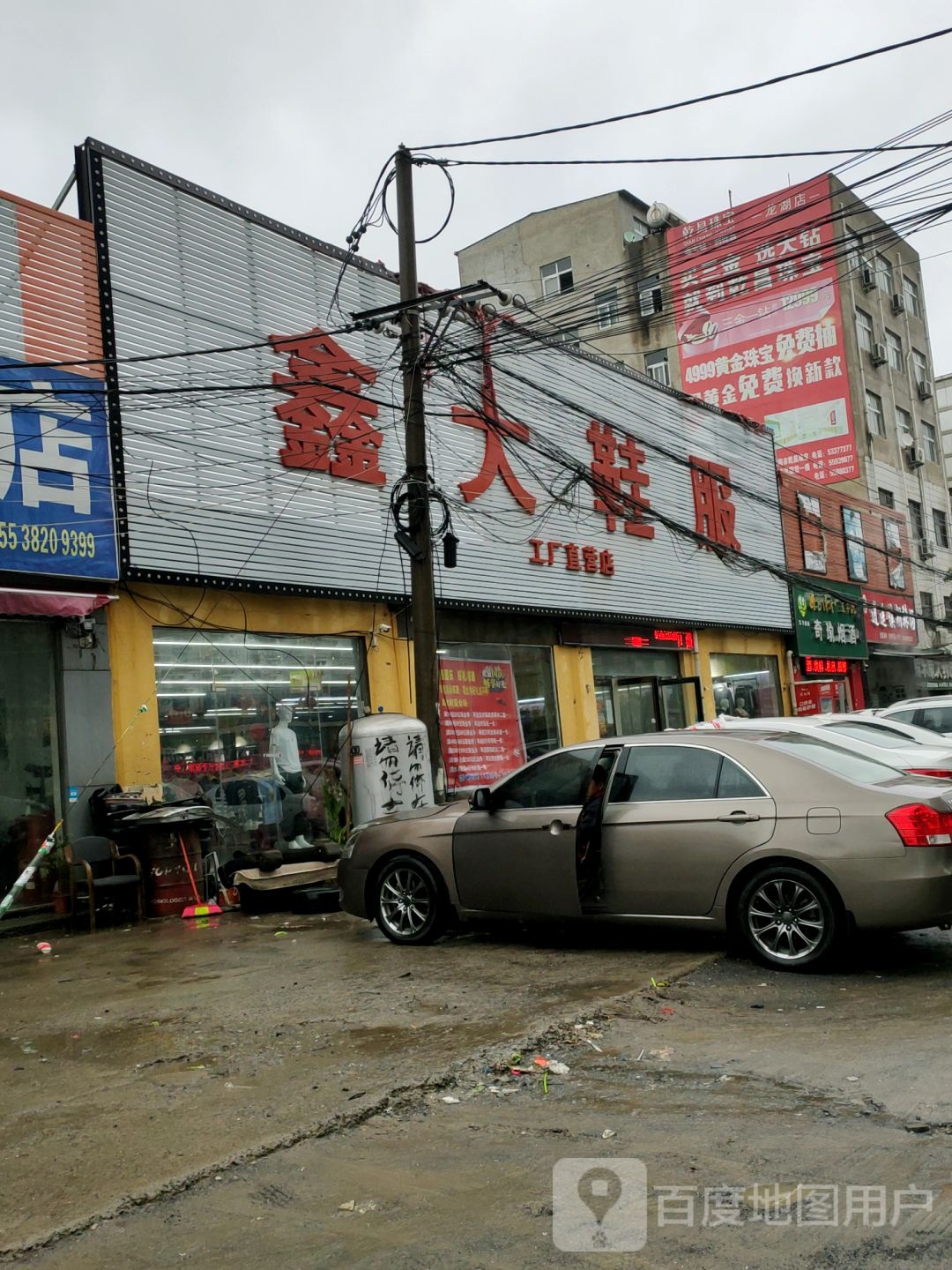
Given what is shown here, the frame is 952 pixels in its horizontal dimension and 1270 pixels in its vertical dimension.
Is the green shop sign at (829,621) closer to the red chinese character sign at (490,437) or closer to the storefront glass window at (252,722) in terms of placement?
the red chinese character sign at (490,437)

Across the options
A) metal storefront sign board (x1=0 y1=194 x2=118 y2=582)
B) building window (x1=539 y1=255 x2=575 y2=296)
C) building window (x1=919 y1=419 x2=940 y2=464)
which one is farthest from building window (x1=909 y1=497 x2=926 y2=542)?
metal storefront sign board (x1=0 y1=194 x2=118 y2=582)

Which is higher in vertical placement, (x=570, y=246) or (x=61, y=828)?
(x=570, y=246)

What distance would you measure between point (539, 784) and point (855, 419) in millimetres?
31466

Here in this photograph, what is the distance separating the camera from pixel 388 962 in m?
8.24

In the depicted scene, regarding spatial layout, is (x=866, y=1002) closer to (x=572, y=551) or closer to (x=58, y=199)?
(x=58, y=199)

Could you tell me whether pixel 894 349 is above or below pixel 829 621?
above

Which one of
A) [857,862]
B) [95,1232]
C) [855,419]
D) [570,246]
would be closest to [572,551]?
[857,862]

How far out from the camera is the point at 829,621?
28531 millimetres

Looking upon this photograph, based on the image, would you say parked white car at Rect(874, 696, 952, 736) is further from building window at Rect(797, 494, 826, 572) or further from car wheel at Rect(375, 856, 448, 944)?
building window at Rect(797, 494, 826, 572)

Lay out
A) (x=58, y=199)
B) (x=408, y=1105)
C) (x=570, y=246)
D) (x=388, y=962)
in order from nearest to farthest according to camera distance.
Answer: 1. (x=408, y=1105)
2. (x=388, y=962)
3. (x=58, y=199)
4. (x=570, y=246)

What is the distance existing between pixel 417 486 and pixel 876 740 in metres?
5.74

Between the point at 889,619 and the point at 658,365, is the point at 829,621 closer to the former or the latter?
the point at 889,619

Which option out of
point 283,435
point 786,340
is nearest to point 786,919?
point 283,435

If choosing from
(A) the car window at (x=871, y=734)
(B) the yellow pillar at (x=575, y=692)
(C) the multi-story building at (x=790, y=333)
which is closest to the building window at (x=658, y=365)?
(C) the multi-story building at (x=790, y=333)
